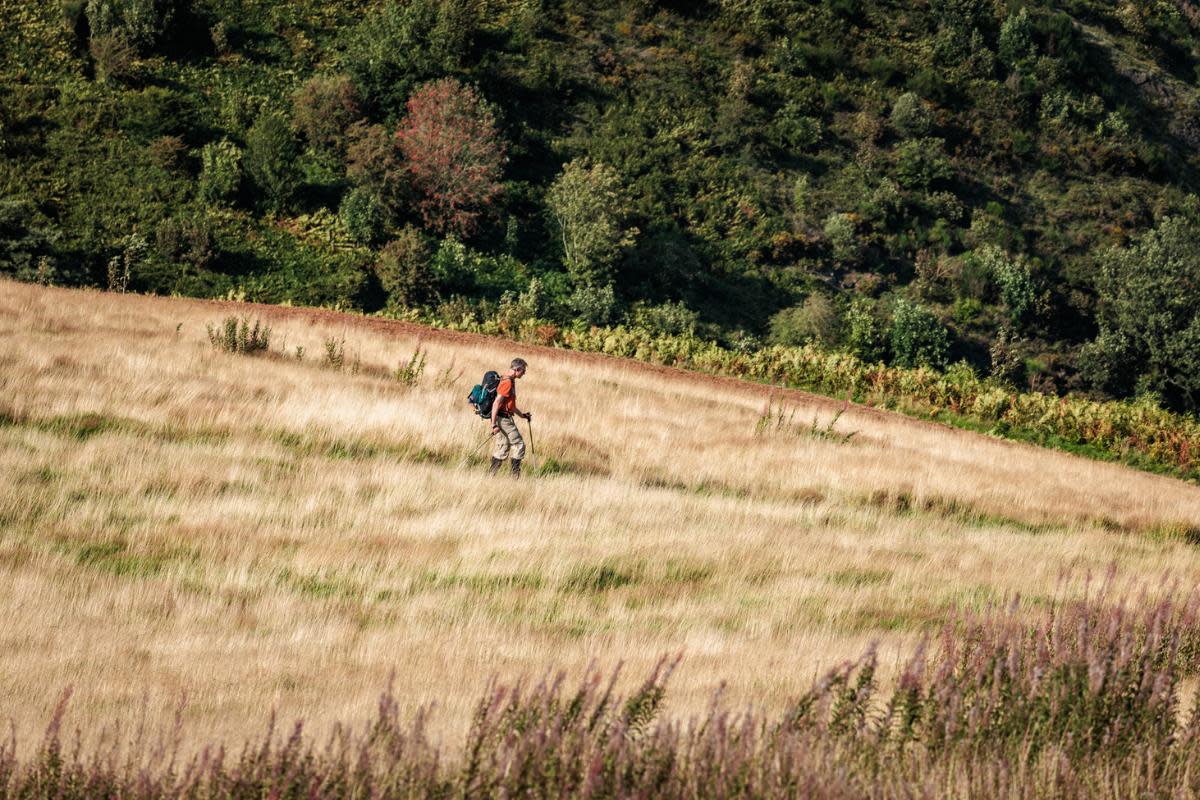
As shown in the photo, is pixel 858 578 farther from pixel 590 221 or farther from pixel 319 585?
pixel 590 221

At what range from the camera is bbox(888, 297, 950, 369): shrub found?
1734 inches

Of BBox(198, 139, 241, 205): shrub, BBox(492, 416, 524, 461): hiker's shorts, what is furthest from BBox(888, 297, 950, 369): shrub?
BBox(492, 416, 524, 461): hiker's shorts

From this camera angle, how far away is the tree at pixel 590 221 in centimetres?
4366

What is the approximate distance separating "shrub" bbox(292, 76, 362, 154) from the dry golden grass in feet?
89.7

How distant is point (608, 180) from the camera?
45.2 meters

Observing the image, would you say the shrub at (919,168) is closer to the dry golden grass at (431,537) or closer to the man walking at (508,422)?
the dry golden grass at (431,537)

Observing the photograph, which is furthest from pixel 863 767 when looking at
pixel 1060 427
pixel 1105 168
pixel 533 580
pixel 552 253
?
pixel 1105 168

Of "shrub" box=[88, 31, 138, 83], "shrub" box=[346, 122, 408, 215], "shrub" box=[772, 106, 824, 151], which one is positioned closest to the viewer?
"shrub" box=[346, 122, 408, 215]

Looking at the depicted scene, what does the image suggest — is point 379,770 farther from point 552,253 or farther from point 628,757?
point 552,253

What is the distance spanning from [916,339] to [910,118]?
1966 cm

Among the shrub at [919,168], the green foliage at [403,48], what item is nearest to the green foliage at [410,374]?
the green foliage at [403,48]

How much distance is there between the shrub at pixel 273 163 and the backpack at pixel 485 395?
33.9 m

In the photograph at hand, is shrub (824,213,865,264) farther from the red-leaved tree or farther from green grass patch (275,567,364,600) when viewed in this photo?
green grass patch (275,567,364,600)

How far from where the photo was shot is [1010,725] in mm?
5719
